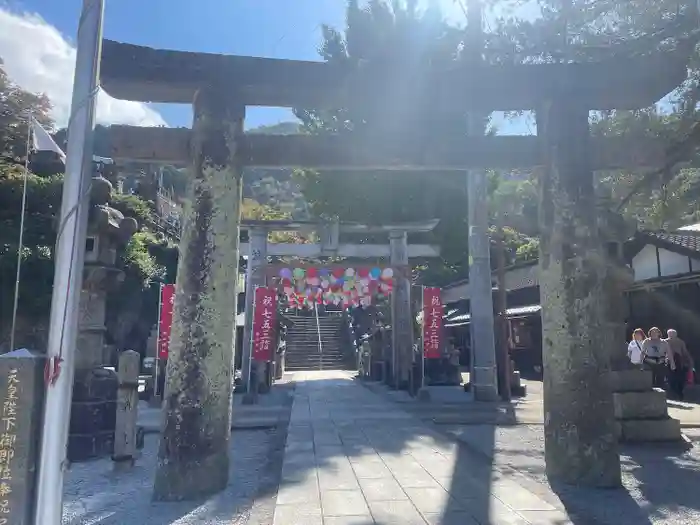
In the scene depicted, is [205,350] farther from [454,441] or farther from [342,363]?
[342,363]

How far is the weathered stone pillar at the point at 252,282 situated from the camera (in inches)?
602

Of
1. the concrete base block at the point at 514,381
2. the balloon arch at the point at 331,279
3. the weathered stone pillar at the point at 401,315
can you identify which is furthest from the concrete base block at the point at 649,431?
the balloon arch at the point at 331,279

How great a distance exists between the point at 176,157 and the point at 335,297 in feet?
36.3

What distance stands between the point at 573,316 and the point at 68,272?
4.70 meters

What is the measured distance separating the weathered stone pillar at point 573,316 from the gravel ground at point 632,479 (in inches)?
13.5

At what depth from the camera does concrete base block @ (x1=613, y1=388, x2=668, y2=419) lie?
7.75 m

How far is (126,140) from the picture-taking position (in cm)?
572

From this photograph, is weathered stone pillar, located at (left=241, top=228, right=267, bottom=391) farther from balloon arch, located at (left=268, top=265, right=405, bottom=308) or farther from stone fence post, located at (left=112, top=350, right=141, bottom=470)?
stone fence post, located at (left=112, top=350, right=141, bottom=470)

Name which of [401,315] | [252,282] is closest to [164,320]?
[252,282]

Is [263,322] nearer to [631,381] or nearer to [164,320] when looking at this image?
[164,320]

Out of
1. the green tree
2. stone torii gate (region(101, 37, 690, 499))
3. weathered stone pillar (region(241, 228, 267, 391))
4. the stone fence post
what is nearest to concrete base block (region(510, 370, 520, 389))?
weathered stone pillar (region(241, 228, 267, 391))

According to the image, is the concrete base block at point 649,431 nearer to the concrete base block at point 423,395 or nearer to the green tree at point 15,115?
the concrete base block at point 423,395

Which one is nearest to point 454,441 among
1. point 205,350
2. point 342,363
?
point 205,350

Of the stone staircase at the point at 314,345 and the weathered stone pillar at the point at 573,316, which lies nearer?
the weathered stone pillar at the point at 573,316
